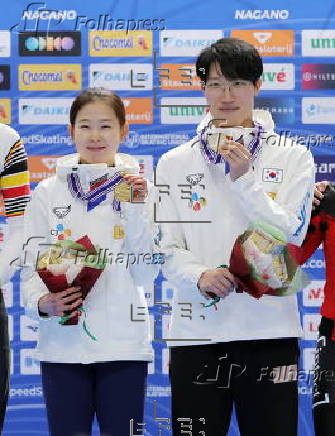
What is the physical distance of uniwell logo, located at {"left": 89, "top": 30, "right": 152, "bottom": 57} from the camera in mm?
4270

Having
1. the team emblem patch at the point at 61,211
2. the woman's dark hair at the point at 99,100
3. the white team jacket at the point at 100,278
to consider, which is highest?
the woman's dark hair at the point at 99,100

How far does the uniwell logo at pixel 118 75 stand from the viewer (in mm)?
4270

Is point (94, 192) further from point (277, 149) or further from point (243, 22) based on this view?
point (243, 22)

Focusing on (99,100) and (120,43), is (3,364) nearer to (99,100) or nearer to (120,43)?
(99,100)

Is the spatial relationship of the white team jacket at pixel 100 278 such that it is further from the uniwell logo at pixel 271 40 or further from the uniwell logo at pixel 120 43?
the uniwell logo at pixel 271 40

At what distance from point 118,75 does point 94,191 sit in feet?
5.75

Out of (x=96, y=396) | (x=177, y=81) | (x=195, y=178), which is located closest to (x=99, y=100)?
(x=195, y=178)

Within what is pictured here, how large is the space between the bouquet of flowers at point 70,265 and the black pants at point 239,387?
369 millimetres

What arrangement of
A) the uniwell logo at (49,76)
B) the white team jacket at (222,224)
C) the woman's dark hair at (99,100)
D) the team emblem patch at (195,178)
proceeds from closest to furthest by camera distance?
the white team jacket at (222,224)
the team emblem patch at (195,178)
the woman's dark hair at (99,100)
the uniwell logo at (49,76)

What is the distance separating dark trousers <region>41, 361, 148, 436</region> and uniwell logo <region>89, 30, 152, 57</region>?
211 centimetres

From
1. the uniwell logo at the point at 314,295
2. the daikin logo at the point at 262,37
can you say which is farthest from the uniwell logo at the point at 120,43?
the uniwell logo at the point at 314,295

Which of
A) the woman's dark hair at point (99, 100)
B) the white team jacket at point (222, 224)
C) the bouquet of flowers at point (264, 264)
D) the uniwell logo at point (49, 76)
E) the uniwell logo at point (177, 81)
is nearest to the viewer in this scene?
the bouquet of flowers at point (264, 264)

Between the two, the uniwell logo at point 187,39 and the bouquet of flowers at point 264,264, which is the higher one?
the uniwell logo at point 187,39

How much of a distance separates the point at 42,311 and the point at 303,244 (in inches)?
34.5
